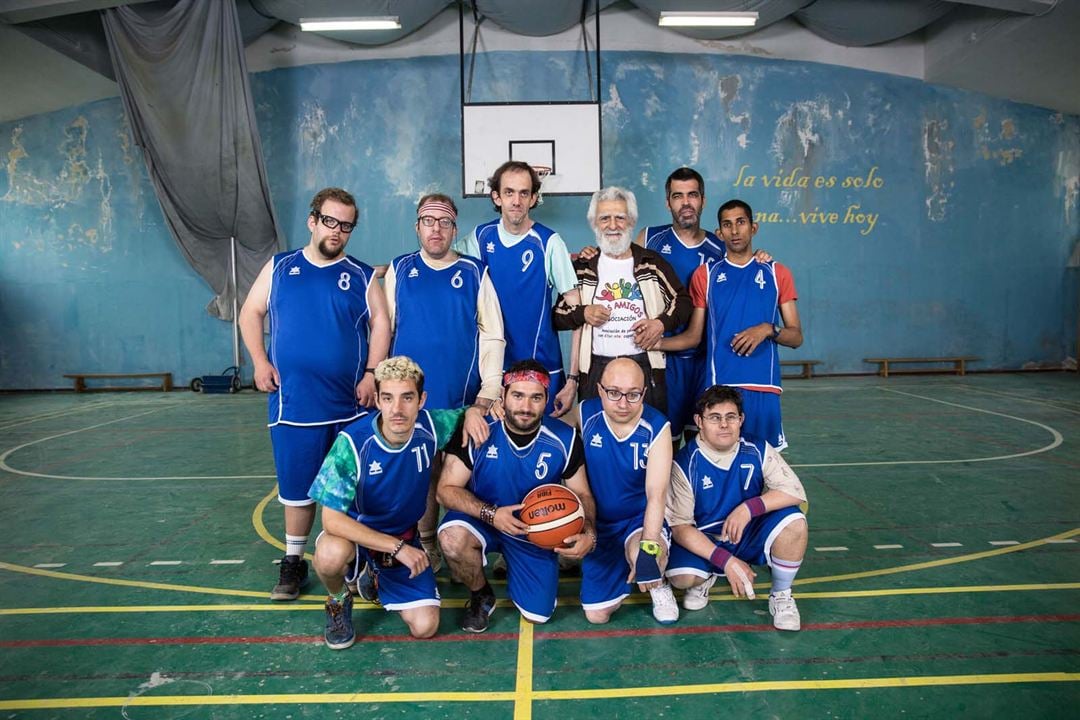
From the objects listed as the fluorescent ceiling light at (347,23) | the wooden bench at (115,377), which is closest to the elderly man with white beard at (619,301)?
the fluorescent ceiling light at (347,23)

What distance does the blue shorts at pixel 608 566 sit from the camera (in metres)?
3.29

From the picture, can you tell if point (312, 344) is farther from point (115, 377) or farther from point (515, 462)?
point (115, 377)

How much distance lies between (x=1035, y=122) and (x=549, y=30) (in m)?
9.22

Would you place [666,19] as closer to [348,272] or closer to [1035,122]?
[1035,122]

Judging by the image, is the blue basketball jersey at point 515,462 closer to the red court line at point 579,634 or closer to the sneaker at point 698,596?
the red court line at point 579,634

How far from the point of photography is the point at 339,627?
3.04 m

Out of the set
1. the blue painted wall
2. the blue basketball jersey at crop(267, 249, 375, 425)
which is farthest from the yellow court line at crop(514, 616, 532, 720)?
the blue painted wall

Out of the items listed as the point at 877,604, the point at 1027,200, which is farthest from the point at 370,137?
the point at 1027,200

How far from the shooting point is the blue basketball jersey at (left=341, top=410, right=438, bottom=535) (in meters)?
3.12

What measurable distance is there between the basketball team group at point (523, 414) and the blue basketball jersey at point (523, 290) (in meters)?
0.01

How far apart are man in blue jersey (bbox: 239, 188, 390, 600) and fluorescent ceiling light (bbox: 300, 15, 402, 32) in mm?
8786

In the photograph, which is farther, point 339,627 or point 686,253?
point 686,253

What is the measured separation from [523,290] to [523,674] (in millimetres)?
2009

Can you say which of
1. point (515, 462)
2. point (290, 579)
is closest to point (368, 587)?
point (290, 579)
